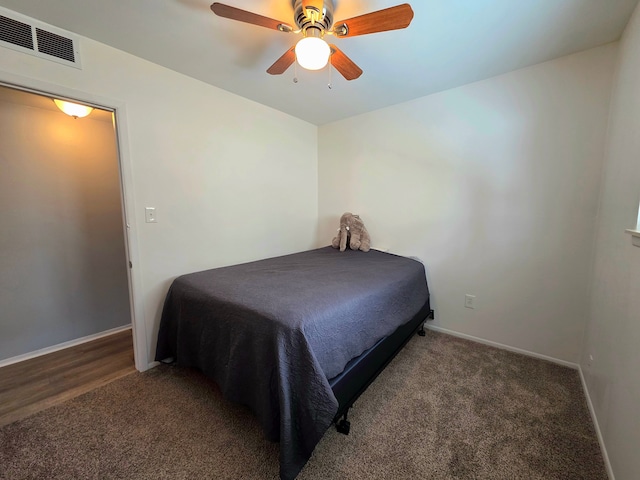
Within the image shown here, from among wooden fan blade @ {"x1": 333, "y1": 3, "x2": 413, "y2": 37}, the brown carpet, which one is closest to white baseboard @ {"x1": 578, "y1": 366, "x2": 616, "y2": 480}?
the brown carpet

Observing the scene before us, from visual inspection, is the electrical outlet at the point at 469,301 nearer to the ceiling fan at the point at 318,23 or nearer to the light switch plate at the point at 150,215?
the ceiling fan at the point at 318,23

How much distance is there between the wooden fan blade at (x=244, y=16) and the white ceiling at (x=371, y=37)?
0.22 metres

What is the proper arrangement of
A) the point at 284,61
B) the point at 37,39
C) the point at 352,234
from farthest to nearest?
the point at 352,234, the point at 284,61, the point at 37,39

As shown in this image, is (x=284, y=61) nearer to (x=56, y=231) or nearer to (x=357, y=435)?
(x=357, y=435)

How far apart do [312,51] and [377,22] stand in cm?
34

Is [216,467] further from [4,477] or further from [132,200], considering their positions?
[132,200]

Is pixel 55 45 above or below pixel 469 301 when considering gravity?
above

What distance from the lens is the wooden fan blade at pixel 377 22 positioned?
117 centimetres

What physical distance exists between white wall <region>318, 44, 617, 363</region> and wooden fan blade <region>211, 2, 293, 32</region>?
70.5 inches

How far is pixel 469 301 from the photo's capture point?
2.46 m

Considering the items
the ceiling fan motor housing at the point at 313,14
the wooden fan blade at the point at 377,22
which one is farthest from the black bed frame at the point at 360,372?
the ceiling fan motor housing at the point at 313,14

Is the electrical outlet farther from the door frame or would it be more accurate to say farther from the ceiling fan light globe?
the door frame

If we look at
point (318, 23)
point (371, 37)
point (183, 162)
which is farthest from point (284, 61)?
point (183, 162)

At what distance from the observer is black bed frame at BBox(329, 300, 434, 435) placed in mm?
1417
